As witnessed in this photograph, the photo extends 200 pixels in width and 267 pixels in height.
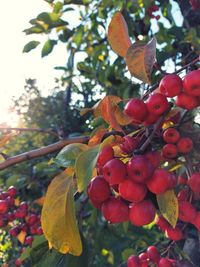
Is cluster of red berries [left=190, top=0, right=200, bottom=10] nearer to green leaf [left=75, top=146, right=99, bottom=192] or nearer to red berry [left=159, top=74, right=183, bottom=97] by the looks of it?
red berry [left=159, top=74, right=183, bottom=97]

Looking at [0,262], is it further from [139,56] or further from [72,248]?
[139,56]

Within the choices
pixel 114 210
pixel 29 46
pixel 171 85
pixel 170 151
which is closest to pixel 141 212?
pixel 114 210

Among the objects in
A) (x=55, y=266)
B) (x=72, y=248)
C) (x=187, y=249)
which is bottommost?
(x=187, y=249)

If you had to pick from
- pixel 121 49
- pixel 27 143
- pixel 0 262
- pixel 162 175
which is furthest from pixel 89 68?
pixel 27 143

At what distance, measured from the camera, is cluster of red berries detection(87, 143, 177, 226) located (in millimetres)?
789

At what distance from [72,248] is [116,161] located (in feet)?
0.68

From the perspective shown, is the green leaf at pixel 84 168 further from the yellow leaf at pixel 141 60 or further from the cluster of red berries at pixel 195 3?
the cluster of red berries at pixel 195 3

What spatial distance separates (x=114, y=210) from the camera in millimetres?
854

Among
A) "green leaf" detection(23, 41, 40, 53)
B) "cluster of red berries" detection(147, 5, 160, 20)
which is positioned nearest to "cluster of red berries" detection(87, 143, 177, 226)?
"cluster of red berries" detection(147, 5, 160, 20)

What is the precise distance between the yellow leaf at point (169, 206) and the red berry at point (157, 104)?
0.59 ft

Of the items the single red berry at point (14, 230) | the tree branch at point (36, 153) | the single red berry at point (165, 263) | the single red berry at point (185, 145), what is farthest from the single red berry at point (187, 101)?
the single red berry at point (14, 230)

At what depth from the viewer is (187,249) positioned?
1.82 metres

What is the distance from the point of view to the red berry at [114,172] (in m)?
0.78

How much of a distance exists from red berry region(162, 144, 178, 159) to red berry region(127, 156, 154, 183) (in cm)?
13
